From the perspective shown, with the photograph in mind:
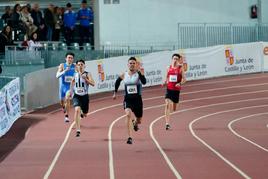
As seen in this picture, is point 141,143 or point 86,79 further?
point 86,79

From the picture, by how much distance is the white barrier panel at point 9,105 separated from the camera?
714 inches

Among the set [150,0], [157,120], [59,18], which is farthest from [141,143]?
[150,0]

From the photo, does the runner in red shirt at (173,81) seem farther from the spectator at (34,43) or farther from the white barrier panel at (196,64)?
the spectator at (34,43)

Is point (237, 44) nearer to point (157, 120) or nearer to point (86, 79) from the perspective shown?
point (157, 120)

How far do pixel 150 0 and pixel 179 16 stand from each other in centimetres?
178

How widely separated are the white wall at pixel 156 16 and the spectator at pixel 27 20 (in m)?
6.46

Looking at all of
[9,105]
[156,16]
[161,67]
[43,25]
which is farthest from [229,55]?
[9,105]

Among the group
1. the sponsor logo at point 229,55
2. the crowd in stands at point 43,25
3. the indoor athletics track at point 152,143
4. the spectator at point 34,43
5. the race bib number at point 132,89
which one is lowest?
the indoor athletics track at point 152,143

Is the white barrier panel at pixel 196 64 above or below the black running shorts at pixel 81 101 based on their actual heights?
above

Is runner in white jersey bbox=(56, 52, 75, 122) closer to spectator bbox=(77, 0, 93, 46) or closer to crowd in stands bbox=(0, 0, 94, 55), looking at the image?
crowd in stands bbox=(0, 0, 94, 55)

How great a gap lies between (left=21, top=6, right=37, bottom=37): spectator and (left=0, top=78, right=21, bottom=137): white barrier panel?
7.59 metres

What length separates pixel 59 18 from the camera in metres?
31.1

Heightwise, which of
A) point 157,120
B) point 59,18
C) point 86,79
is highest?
point 59,18

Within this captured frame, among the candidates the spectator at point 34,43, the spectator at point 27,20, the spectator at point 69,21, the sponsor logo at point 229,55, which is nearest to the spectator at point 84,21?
the spectator at point 69,21
